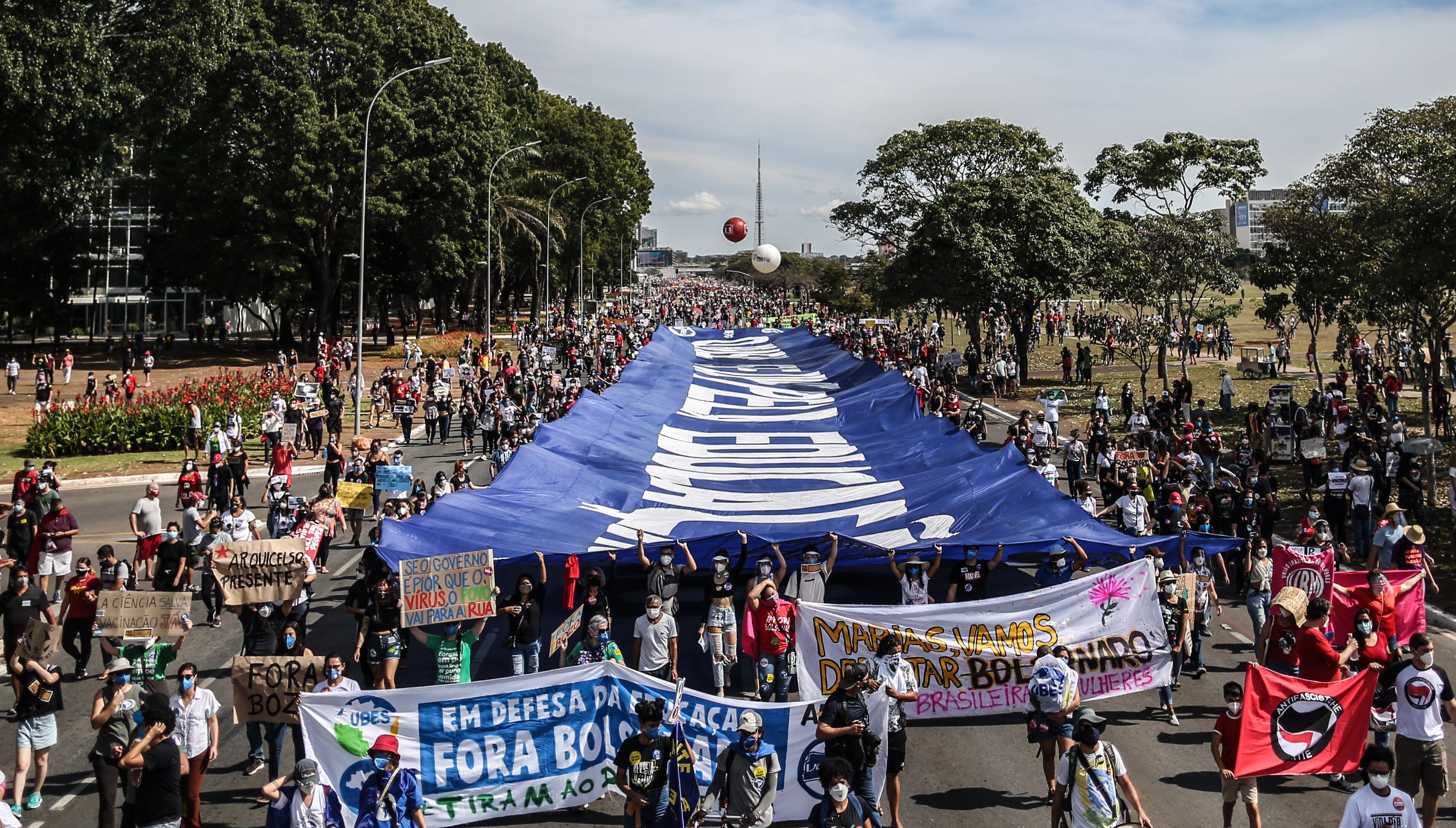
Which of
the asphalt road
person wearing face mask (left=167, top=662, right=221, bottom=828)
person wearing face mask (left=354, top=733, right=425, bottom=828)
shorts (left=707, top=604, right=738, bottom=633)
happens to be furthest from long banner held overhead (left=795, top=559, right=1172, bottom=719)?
person wearing face mask (left=167, top=662, right=221, bottom=828)

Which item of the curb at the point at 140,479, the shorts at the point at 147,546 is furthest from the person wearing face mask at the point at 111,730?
the curb at the point at 140,479

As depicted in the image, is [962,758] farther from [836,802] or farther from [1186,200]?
[1186,200]

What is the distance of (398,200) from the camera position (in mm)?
51781

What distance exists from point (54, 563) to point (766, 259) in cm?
6618

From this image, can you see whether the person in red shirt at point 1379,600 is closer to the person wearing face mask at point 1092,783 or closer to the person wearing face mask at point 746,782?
the person wearing face mask at point 1092,783

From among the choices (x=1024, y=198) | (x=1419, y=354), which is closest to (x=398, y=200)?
(x=1024, y=198)

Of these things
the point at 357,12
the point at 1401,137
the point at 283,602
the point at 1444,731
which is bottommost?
the point at 1444,731

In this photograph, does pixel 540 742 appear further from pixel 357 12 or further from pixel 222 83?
pixel 357 12

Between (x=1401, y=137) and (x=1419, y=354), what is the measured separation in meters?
6.38

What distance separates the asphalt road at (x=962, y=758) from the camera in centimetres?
987

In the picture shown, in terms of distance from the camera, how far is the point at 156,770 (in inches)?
355

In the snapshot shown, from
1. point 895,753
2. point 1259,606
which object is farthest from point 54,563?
point 1259,606

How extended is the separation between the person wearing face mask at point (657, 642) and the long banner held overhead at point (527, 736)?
1867 millimetres

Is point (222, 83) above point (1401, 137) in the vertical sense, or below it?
above
